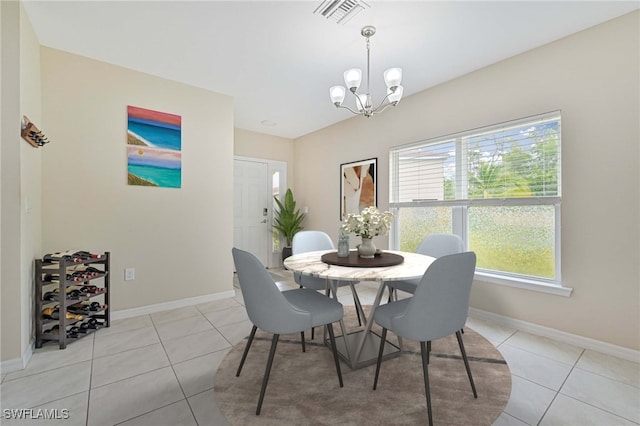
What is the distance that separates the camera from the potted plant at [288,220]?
5.13 metres

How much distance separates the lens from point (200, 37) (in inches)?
93.7

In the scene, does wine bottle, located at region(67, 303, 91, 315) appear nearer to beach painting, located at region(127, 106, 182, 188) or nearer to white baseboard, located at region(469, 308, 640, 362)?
beach painting, located at region(127, 106, 182, 188)

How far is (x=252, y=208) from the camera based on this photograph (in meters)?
5.15

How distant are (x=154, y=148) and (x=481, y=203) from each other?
3.48 metres

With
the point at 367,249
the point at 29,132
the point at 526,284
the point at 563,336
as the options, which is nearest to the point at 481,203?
the point at 526,284

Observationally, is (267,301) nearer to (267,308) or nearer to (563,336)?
(267,308)

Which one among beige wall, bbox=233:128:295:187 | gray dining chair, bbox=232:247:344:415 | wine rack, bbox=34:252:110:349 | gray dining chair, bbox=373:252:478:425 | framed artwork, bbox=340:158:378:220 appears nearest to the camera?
gray dining chair, bbox=373:252:478:425

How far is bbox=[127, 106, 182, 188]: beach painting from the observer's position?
294cm

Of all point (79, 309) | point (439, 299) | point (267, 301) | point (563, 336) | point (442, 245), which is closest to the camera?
point (439, 299)

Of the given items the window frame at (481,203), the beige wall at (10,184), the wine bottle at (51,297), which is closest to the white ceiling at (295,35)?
the beige wall at (10,184)

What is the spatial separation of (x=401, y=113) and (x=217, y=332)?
3.22 meters

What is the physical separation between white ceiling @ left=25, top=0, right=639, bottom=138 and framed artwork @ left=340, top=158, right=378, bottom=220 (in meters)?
1.20

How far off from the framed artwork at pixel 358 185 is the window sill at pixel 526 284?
1628 millimetres

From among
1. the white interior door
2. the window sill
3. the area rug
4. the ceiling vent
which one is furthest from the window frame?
the white interior door
